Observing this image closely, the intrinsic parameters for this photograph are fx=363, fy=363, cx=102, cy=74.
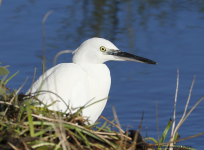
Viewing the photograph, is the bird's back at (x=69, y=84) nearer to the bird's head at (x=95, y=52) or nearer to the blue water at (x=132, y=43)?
the bird's head at (x=95, y=52)

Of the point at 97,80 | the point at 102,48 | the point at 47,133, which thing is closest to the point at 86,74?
the point at 97,80

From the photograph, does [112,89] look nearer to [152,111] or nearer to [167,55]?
[152,111]

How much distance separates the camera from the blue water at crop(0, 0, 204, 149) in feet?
20.3

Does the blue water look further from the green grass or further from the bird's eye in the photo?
the green grass

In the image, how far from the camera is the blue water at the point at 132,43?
6195 millimetres

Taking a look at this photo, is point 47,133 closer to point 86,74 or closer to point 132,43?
point 86,74

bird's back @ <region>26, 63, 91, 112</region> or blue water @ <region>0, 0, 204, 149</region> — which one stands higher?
blue water @ <region>0, 0, 204, 149</region>

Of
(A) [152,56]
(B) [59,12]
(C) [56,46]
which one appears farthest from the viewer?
(B) [59,12]

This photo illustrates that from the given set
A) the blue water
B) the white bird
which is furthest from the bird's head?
the blue water

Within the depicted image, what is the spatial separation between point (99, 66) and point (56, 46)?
393 centimetres

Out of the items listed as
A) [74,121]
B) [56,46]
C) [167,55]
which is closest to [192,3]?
[167,55]

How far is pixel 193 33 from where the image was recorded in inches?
340

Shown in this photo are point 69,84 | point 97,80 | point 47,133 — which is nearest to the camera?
point 47,133

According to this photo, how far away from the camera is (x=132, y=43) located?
8398mm
